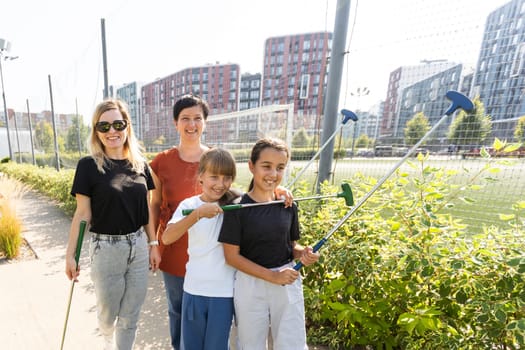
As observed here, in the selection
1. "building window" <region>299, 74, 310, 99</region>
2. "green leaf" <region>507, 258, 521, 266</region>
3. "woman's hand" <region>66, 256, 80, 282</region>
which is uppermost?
"building window" <region>299, 74, 310, 99</region>

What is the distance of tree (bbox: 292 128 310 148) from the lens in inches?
174

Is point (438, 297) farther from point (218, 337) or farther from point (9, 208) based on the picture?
point (9, 208)

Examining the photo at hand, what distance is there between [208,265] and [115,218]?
0.66m

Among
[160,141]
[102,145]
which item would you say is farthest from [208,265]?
[160,141]

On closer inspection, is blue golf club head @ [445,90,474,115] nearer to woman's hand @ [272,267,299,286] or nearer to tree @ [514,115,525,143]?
woman's hand @ [272,267,299,286]

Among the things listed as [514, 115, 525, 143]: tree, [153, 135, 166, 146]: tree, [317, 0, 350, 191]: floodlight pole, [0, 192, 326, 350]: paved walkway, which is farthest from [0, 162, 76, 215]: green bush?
[514, 115, 525, 143]: tree

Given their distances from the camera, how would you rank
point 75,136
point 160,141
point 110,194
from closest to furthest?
point 110,194 → point 160,141 → point 75,136

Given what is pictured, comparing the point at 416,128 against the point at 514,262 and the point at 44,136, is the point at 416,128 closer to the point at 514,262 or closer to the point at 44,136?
the point at 514,262

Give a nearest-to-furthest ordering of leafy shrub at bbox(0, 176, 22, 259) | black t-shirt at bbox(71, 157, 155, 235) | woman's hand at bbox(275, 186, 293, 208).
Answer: woman's hand at bbox(275, 186, 293, 208) → black t-shirt at bbox(71, 157, 155, 235) → leafy shrub at bbox(0, 176, 22, 259)

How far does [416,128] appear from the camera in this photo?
3.21 metres

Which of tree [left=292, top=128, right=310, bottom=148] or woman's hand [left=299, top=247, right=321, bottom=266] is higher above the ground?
tree [left=292, top=128, right=310, bottom=148]

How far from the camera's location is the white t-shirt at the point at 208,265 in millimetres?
1435

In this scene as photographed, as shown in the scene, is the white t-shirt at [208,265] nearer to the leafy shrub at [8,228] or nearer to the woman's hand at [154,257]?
the woman's hand at [154,257]

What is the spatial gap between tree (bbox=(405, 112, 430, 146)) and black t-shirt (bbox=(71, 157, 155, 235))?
295 centimetres
